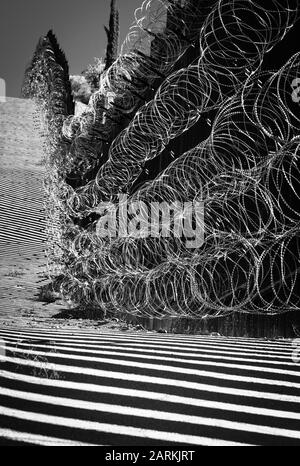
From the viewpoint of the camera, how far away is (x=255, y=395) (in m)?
2.49

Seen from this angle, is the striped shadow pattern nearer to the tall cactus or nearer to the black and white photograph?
the black and white photograph

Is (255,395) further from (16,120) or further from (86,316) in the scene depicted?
(16,120)

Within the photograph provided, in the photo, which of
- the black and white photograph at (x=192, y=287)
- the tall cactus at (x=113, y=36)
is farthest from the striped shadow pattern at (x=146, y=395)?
the tall cactus at (x=113, y=36)

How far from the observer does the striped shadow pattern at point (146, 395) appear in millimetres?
1922

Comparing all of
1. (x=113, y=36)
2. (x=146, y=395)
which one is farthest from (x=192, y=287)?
(x=113, y=36)

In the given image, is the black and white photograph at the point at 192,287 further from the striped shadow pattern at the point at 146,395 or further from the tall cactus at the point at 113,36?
the tall cactus at the point at 113,36

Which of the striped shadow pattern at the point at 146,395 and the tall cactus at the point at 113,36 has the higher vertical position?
the tall cactus at the point at 113,36

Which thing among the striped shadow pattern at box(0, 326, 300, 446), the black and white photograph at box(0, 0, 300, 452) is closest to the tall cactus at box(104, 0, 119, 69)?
the black and white photograph at box(0, 0, 300, 452)

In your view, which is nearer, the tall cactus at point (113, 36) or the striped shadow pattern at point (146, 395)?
the striped shadow pattern at point (146, 395)

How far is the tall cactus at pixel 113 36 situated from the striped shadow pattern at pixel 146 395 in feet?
42.7

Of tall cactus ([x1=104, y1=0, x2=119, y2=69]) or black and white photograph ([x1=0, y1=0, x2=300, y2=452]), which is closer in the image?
black and white photograph ([x1=0, y1=0, x2=300, y2=452])

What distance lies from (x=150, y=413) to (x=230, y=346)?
6.00 ft

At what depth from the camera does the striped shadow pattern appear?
1922 mm

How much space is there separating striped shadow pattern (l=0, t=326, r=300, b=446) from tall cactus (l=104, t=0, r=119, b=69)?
13030 mm
